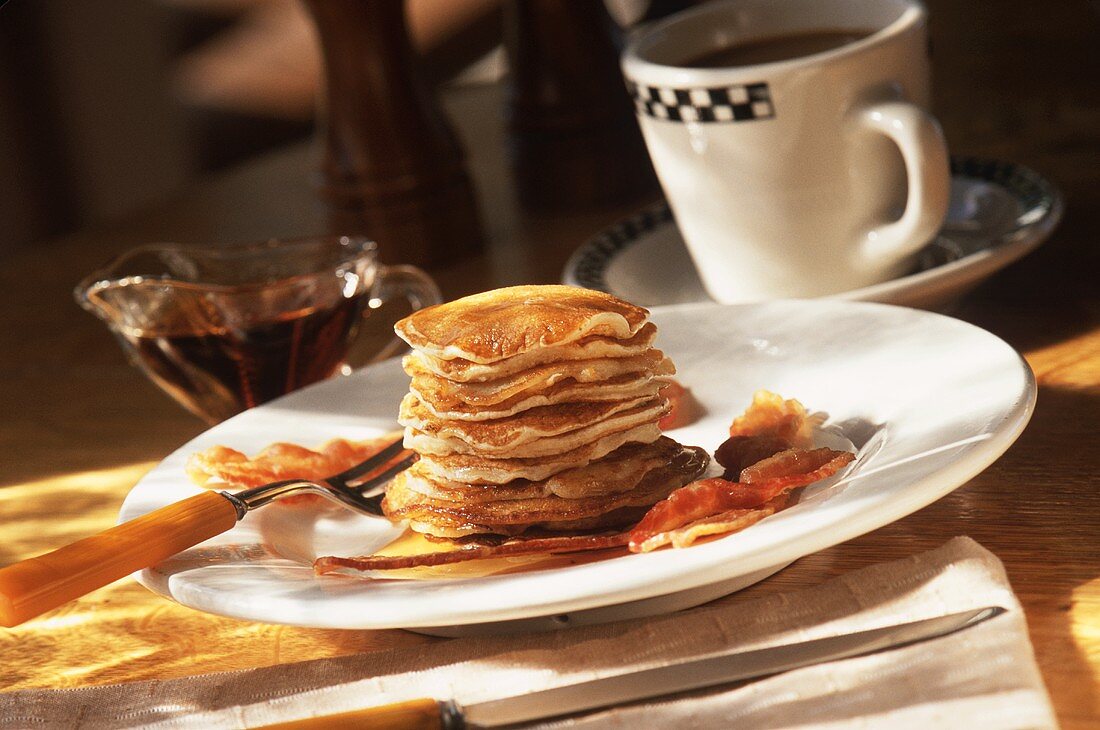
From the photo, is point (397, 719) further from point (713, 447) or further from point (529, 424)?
point (713, 447)

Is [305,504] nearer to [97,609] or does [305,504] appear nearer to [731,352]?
[97,609]

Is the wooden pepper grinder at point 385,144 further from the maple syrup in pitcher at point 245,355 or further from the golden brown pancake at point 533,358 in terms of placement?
the golden brown pancake at point 533,358

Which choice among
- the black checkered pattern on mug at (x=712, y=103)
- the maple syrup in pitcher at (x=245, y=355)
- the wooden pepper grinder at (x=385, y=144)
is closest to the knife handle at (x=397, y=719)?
the maple syrup in pitcher at (x=245, y=355)

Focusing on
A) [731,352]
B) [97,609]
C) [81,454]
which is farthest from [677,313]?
[81,454]

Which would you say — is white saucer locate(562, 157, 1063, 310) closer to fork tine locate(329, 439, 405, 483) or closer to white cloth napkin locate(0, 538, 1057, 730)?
fork tine locate(329, 439, 405, 483)

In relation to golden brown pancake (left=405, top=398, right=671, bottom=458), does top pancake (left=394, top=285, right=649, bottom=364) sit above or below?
above

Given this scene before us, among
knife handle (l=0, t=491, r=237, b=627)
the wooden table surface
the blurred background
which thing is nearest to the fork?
knife handle (l=0, t=491, r=237, b=627)

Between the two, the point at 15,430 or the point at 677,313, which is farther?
the point at 15,430

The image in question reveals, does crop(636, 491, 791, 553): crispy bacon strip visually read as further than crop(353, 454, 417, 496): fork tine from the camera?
No
